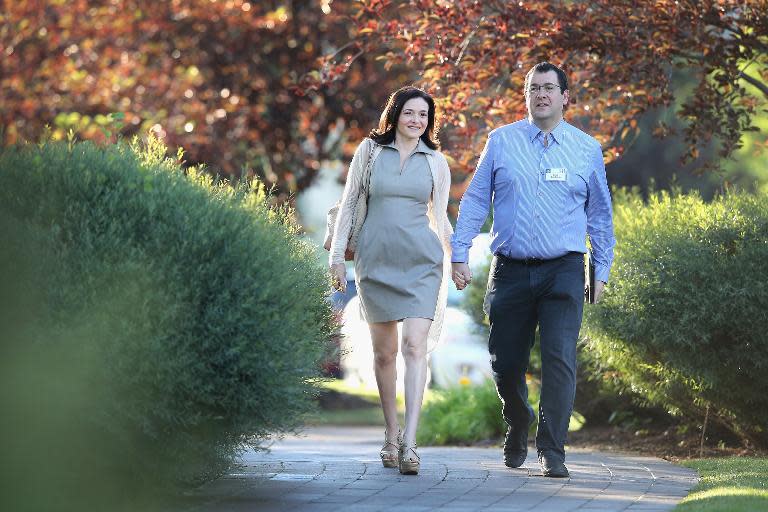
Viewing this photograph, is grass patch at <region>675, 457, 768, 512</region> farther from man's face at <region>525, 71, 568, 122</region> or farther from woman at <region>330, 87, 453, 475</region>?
man's face at <region>525, 71, 568, 122</region>

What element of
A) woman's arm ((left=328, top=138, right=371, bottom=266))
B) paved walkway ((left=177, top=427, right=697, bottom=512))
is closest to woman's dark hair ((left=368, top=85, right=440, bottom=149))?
woman's arm ((left=328, top=138, right=371, bottom=266))

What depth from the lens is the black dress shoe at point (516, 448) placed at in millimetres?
7523

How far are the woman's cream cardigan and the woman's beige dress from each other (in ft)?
0.18

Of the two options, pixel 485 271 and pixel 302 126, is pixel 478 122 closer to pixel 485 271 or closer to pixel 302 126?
pixel 485 271

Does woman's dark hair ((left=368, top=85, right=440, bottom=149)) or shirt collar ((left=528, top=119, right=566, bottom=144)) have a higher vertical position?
woman's dark hair ((left=368, top=85, right=440, bottom=149))

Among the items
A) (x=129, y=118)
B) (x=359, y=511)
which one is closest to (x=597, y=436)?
(x=359, y=511)

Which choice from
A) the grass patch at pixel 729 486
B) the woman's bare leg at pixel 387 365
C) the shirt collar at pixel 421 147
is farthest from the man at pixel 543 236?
the grass patch at pixel 729 486

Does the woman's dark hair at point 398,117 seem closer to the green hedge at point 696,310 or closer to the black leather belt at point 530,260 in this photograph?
the black leather belt at point 530,260

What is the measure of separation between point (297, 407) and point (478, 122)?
4.79 m

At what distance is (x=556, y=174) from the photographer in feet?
23.3

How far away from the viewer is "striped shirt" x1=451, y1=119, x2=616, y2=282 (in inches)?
279

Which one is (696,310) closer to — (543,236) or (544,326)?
(544,326)

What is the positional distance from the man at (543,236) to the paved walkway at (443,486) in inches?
15.8

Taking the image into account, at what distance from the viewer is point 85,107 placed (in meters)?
16.3
